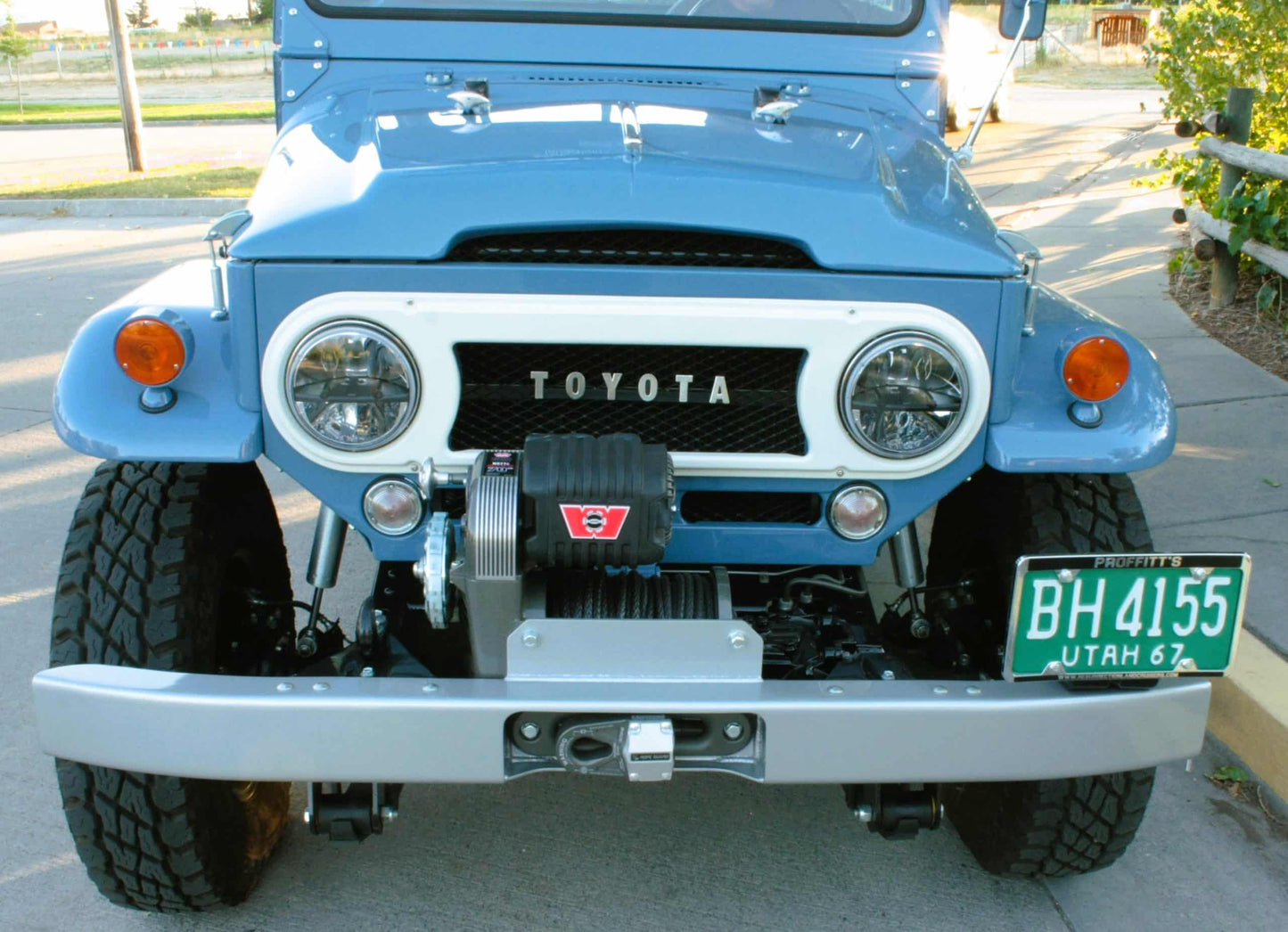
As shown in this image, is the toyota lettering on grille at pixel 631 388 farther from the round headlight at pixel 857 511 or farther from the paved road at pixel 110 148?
the paved road at pixel 110 148

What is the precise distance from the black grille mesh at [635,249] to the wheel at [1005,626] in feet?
2.37

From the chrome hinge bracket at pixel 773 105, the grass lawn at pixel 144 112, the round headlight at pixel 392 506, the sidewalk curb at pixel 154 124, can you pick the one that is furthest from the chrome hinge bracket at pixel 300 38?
the grass lawn at pixel 144 112

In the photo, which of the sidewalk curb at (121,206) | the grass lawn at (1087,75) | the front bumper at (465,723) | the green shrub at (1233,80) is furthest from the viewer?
the grass lawn at (1087,75)

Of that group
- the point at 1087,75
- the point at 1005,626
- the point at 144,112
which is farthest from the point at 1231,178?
the point at 1087,75

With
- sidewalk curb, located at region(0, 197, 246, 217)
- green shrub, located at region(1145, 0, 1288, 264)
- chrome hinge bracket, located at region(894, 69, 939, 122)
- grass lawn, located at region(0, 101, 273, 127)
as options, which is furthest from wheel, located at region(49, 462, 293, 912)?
grass lawn, located at region(0, 101, 273, 127)

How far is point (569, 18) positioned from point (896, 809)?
6.48 feet

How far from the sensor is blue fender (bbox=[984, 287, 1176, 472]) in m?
2.16

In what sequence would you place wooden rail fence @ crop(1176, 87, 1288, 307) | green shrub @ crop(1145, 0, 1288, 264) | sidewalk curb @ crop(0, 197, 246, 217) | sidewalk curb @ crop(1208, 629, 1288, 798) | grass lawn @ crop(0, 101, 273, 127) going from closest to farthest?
sidewalk curb @ crop(1208, 629, 1288, 798) < green shrub @ crop(1145, 0, 1288, 264) < wooden rail fence @ crop(1176, 87, 1288, 307) < sidewalk curb @ crop(0, 197, 246, 217) < grass lawn @ crop(0, 101, 273, 127)

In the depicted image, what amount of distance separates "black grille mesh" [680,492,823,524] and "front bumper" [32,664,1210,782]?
1.39 ft

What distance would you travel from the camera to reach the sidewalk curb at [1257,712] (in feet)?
9.87

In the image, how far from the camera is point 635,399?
217 cm

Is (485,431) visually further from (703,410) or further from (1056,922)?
(1056,922)

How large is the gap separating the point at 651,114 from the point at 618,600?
40.2 inches

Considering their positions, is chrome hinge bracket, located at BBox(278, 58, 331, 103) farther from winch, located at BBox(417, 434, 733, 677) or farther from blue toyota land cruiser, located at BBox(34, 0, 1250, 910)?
winch, located at BBox(417, 434, 733, 677)
